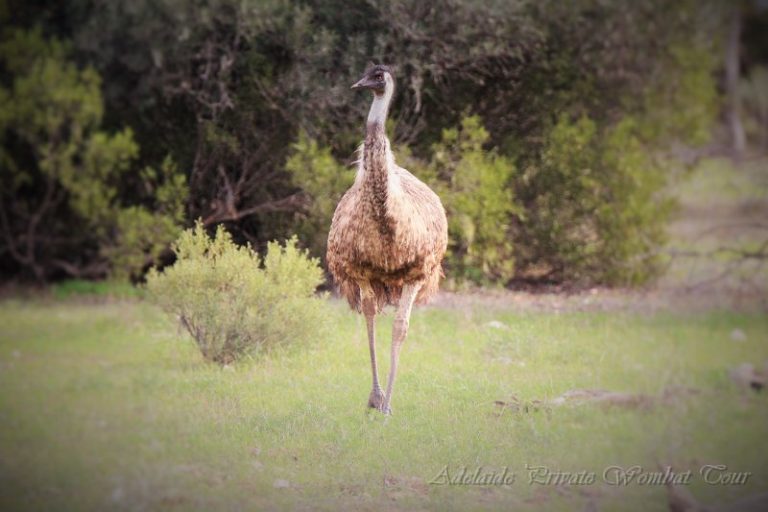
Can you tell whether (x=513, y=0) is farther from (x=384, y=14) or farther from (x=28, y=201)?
(x=28, y=201)

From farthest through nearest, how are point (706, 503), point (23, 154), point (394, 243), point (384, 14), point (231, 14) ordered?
point (23, 154), point (231, 14), point (384, 14), point (394, 243), point (706, 503)

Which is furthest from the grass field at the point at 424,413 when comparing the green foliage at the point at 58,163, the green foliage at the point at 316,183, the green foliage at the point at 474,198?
the green foliage at the point at 58,163

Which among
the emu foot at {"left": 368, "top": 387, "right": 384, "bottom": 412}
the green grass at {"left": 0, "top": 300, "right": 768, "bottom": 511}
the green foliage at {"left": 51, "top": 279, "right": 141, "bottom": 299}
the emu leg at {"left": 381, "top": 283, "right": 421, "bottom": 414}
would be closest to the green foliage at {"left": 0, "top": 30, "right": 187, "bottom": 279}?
the green foliage at {"left": 51, "top": 279, "right": 141, "bottom": 299}

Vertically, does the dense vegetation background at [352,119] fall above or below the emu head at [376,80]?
below

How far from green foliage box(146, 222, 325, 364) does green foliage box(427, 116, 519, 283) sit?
2.57m

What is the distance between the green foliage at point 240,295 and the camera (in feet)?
23.1

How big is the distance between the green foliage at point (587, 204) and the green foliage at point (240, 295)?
416 cm

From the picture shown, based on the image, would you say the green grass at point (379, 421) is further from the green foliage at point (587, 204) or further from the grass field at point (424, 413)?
the green foliage at point (587, 204)

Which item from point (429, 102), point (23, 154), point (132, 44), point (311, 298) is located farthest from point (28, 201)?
point (311, 298)

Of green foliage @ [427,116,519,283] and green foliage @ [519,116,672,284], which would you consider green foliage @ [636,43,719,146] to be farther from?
green foliage @ [427,116,519,283]

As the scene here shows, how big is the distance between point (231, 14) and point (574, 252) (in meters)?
4.34

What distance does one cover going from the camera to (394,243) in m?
6.40

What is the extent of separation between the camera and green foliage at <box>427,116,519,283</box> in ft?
31.6

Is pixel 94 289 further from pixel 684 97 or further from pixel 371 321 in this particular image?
Result: pixel 684 97
